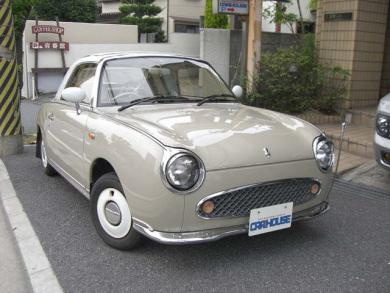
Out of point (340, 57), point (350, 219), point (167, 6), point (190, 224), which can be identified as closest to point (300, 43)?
point (340, 57)

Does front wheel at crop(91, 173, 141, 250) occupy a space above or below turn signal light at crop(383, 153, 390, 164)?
below

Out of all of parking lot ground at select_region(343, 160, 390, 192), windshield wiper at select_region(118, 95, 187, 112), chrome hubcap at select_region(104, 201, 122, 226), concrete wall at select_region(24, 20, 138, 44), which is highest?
concrete wall at select_region(24, 20, 138, 44)

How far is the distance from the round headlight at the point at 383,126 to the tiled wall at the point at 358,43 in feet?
9.84

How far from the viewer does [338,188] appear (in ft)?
17.6

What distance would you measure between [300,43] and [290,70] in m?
1.31

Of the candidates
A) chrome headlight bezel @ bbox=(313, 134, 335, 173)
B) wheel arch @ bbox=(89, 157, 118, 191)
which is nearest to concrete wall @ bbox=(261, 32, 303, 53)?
chrome headlight bezel @ bbox=(313, 134, 335, 173)

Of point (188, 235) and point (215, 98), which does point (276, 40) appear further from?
point (188, 235)

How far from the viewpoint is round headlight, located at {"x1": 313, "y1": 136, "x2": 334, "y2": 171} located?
360 centimetres

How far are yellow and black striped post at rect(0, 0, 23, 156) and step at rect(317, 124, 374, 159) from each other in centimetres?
459

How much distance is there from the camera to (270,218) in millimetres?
3377

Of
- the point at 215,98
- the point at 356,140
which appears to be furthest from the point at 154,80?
the point at 356,140

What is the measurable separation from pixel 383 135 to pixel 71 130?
10.1ft

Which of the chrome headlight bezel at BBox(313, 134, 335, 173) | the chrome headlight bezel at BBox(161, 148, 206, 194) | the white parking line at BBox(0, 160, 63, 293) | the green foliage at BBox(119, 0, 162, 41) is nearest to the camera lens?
the chrome headlight bezel at BBox(161, 148, 206, 194)

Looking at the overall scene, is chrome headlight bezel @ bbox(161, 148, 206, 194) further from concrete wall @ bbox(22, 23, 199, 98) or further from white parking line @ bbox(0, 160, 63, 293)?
concrete wall @ bbox(22, 23, 199, 98)
